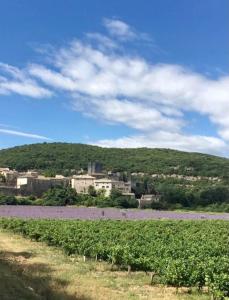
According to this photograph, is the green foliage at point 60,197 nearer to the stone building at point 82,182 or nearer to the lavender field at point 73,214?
the lavender field at point 73,214

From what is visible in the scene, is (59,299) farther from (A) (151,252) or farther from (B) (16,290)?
(A) (151,252)

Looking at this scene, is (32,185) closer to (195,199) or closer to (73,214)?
(195,199)

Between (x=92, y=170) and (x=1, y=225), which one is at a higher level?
(x=92, y=170)

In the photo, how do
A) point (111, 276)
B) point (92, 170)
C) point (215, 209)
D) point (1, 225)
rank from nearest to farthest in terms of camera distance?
1. point (111, 276)
2. point (1, 225)
3. point (215, 209)
4. point (92, 170)

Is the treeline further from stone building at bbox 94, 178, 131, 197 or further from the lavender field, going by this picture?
the lavender field

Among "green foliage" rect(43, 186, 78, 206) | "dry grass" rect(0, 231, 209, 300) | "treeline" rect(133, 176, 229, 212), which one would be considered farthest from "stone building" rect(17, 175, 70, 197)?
"dry grass" rect(0, 231, 209, 300)

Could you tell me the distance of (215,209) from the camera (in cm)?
13700

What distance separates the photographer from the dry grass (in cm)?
1747

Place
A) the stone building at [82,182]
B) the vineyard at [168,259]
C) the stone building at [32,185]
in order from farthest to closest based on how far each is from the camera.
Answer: the stone building at [82,182] → the stone building at [32,185] → the vineyard at [168,259]

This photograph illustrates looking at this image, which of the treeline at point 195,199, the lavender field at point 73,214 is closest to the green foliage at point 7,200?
the lavender field at point 73,214

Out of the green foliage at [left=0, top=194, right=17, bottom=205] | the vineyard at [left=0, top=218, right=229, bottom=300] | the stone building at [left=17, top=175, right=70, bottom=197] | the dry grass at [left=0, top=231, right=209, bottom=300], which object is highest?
the stone building at [left=17, top=175, right=70, bottom=197]

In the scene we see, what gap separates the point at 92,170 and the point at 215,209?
70291 millimetres

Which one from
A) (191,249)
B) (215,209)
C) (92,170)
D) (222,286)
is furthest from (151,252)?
(92,170)

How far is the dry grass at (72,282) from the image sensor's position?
17.5 m
